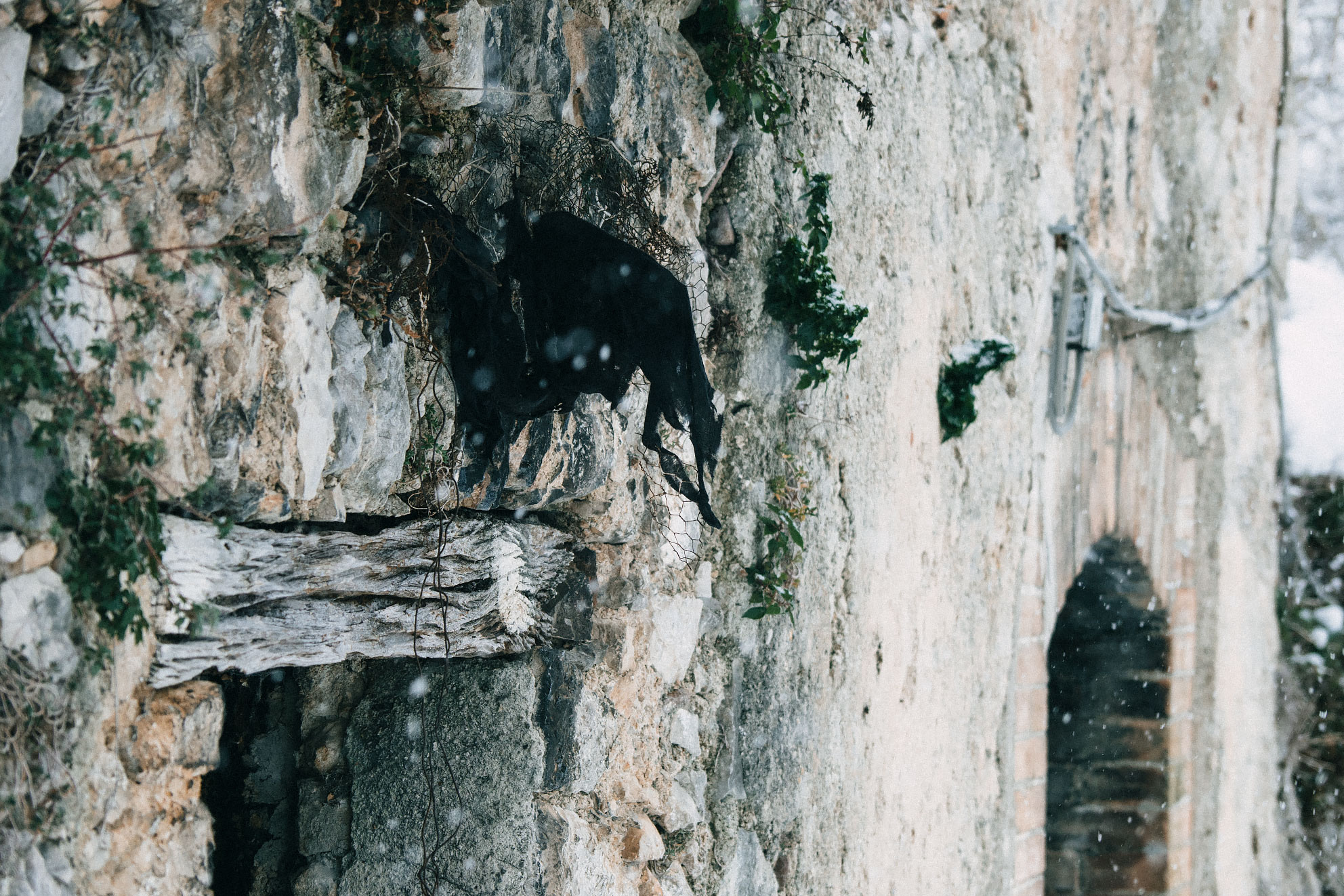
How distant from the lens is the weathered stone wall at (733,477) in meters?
1.28

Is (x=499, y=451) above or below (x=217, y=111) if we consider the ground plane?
below

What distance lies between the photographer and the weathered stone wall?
128cm

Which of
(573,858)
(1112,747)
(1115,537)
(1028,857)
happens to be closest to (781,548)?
(573,858)

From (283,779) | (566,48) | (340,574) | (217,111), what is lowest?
(283,779)

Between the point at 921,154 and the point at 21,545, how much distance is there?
94.9 inches

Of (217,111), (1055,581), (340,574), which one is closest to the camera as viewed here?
(217,111)

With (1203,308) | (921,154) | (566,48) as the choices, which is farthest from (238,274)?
(1203,308)

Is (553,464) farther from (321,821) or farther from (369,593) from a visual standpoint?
(321,821)

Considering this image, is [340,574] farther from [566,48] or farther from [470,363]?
[566,48]

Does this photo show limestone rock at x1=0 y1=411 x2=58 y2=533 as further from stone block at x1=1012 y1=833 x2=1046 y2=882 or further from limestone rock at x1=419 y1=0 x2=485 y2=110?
stone block at x1=1012 y1=833 x2=1046 y2=882

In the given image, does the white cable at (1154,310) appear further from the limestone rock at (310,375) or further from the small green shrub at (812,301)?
the limestone rock at (310,375)

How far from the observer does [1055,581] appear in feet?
12.9

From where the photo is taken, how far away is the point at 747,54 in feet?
6.77

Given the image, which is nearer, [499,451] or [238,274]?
[238,274]
